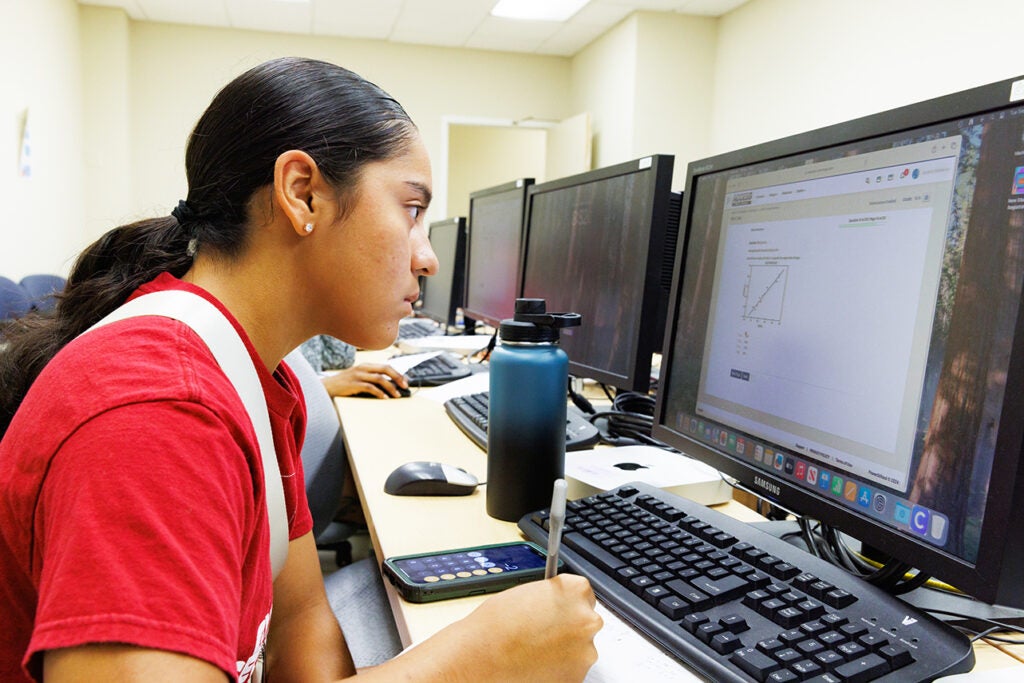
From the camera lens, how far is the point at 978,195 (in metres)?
0.53

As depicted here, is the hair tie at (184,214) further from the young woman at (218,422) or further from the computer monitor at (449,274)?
the computer monitor at (449,274)

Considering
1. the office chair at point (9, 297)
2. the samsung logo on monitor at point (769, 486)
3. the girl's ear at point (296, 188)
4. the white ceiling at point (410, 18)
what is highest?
the white ceiling at point (410, 18)

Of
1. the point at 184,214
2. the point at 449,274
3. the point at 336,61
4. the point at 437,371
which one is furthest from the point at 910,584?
the point at 336,61

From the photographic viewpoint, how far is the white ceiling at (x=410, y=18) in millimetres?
4770

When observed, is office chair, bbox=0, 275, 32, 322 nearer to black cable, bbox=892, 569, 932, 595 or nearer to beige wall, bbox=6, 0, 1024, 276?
beige wall, bbox=6, 0, 1024, 276

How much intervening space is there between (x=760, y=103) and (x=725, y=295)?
4191 mm

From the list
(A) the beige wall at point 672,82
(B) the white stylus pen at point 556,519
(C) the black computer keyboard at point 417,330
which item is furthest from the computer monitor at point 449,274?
(A) the beige wall at point 672,82

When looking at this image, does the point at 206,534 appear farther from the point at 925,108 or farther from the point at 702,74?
the point at 702,74

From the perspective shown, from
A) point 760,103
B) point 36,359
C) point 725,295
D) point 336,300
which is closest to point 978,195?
point 725,295

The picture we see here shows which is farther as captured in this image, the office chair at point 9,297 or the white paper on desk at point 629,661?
the office chair at point 9,297

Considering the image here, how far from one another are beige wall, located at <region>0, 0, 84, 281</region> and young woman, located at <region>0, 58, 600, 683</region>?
3100 millimetres

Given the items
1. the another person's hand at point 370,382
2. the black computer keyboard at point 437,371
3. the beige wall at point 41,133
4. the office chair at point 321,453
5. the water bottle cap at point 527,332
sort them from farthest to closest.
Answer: the beige wall at point 41,133 → the black computer keyboard at point 437,371 → the another person's hand at point 370,382 → the office chair at point 321,453 → the water bottle cap at point 527,332

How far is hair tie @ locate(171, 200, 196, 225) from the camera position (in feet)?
2.31

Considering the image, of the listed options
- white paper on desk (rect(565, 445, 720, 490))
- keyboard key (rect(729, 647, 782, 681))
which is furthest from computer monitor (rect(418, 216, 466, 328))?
keyboard key (rect(729, 647, 782, 681))
